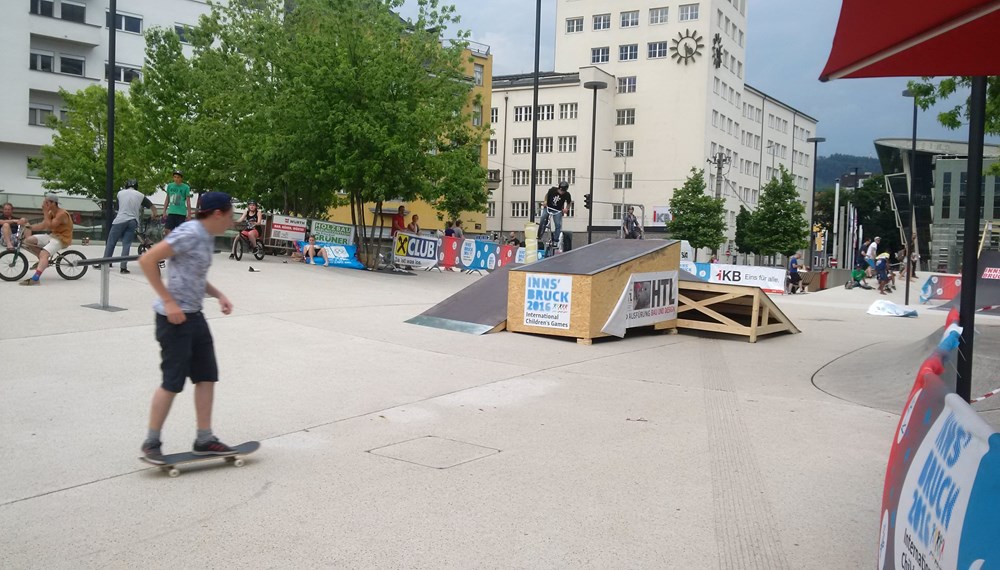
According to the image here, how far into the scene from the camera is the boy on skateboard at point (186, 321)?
5000mm

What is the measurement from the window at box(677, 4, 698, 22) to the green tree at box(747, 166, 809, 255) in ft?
57.5

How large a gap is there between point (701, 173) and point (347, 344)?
2560 inches

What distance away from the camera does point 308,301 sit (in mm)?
14555

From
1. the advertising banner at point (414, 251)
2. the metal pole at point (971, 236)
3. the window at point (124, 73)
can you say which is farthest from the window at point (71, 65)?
the metal pole at point (971, 236)

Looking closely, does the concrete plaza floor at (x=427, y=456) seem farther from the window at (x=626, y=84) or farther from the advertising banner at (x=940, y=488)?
the window at (x=626, y=84)

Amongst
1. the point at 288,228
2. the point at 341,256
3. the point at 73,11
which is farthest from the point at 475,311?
the point at 73,11

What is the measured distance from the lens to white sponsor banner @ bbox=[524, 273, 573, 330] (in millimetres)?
12117

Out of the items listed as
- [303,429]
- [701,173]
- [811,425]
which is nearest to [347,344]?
[303,429]

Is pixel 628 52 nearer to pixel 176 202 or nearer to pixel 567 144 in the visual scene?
pixel 567 144

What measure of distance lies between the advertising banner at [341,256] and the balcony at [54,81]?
122 ft

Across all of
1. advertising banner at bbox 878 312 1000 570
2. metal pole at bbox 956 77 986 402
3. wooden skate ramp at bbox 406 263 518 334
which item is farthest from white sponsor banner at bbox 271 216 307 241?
advertising banner at bbox 878 312 1000 570

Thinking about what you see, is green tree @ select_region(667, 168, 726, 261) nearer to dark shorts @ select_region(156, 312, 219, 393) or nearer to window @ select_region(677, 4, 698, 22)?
window @ select_region(677, 4, 698, 22)

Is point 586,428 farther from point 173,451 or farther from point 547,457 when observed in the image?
point 173,451

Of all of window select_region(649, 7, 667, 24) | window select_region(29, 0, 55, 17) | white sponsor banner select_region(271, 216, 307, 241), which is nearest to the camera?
white sponsor banner select_region(271, 216, 307, 241)
